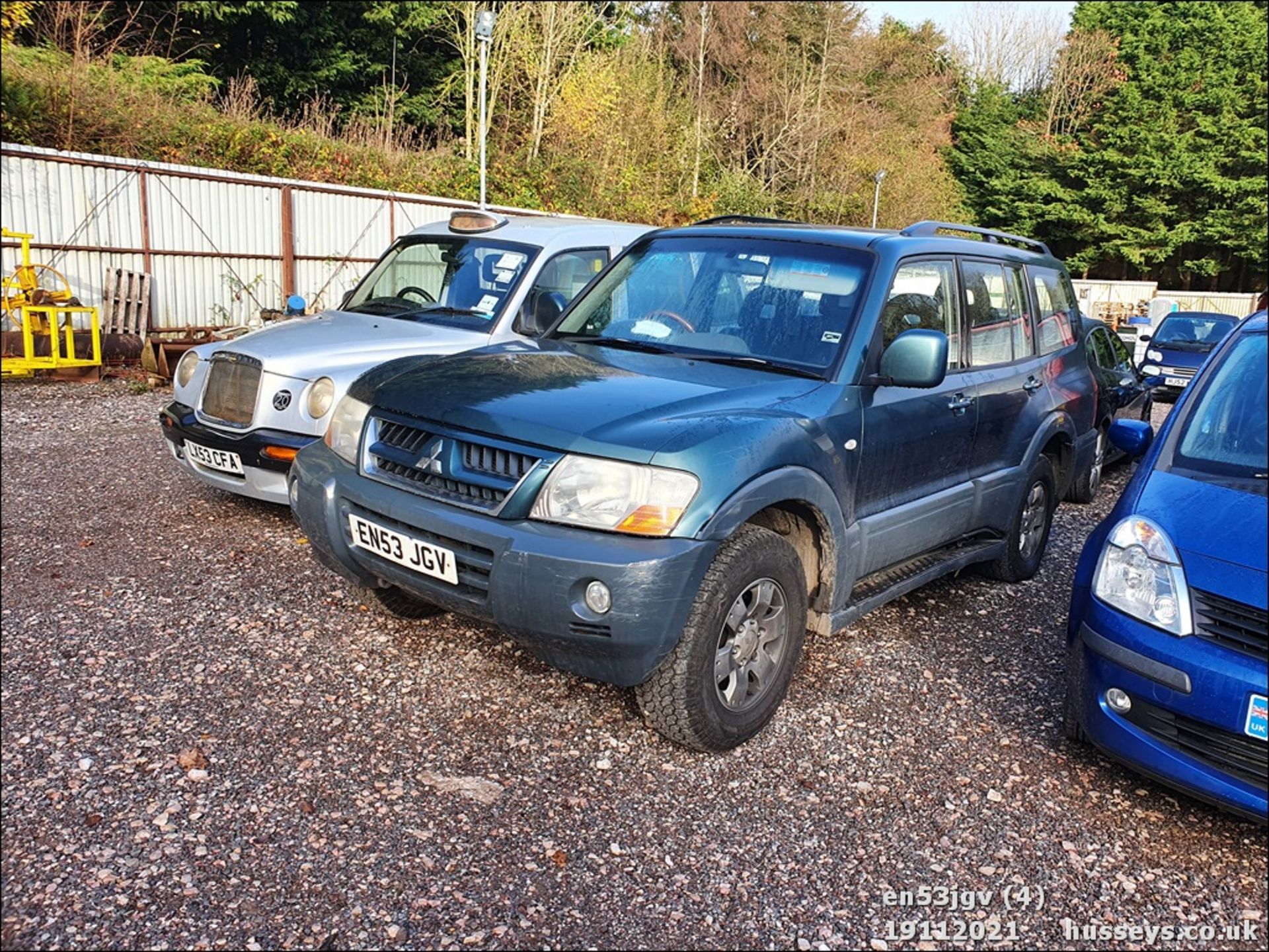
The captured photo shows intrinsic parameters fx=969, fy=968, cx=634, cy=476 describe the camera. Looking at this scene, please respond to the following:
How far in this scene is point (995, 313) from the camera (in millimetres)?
5164

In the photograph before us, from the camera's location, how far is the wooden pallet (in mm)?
12180

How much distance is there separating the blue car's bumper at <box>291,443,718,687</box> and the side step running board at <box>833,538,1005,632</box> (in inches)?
41.5

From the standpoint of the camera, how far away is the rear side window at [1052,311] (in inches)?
225

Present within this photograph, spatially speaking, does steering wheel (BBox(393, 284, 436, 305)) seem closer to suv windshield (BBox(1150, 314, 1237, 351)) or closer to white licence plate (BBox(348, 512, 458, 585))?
white licence plate (BBox(348, 512, 458, 585))

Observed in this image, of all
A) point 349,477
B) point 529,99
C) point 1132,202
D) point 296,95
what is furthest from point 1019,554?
point 1132,202

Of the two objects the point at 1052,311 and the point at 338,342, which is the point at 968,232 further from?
the point at 338,342

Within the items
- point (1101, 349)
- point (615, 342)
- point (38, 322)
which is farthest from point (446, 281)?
point (38, 322)

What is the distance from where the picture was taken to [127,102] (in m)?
14.4

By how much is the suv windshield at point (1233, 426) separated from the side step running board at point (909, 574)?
1.23 m

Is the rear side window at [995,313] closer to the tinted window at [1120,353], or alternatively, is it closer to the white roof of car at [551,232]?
the white roof of car at [551,232]

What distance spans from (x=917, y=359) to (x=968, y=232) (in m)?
2.00

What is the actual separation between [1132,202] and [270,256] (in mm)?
41658

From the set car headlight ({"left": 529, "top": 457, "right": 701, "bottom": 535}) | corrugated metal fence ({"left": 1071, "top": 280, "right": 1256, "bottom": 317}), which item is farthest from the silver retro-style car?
corrugated metal fence ({"left": 1071, "top": 280, "right": 1256, "bottom": 317})

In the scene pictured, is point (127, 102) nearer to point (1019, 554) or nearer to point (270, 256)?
point (270, 256)
